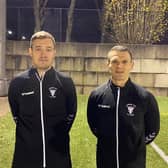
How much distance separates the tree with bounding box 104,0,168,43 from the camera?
13.4 meters

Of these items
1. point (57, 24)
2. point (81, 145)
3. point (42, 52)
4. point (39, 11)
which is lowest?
point (81, 145)

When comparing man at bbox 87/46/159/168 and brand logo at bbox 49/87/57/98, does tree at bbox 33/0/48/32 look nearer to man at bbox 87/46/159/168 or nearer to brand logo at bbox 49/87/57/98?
brand logo at bbox 49/87/57/98

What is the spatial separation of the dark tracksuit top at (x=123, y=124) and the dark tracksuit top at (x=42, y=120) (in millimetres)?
372

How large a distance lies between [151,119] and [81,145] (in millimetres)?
3314

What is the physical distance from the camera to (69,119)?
13.9 feet

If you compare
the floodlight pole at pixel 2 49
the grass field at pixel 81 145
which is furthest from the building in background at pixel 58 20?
the grass field at pixel 81 145

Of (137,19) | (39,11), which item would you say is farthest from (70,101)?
(39,11)

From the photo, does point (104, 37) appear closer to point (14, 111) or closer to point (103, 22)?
point (103, 22)

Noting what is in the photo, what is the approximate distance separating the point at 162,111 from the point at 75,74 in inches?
155

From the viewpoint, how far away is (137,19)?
13.5 m

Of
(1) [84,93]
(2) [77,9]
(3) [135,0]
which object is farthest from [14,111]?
(2) [77,9]

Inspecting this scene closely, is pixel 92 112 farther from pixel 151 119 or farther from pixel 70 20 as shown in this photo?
pixel 70 20

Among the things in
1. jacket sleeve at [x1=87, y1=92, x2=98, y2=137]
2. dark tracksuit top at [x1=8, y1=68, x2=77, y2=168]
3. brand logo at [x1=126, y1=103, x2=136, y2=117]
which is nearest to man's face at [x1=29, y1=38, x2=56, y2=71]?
dark tracksuit top at [x1=8, y1=68, x2=77, y2=168]

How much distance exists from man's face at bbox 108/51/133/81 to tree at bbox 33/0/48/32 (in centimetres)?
1108
